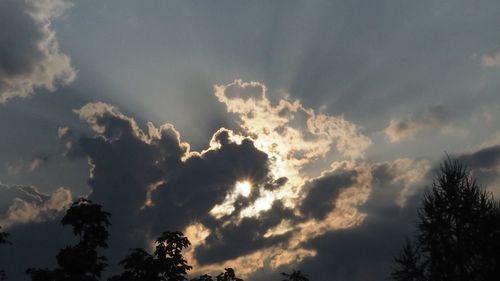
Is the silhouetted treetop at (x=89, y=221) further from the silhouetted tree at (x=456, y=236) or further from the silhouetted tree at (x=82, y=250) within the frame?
the silhouetted tree at (x=456, y=236)

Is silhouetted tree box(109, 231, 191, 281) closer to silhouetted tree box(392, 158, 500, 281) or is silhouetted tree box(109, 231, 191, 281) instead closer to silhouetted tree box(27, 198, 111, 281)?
silhouetted tree box(27, 198, 111, 281)

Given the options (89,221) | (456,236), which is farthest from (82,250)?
(456,236)

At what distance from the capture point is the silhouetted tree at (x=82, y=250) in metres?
20.7

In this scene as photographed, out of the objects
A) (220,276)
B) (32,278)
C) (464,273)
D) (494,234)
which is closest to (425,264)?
(464,273)

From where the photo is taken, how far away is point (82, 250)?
2150 centimetres

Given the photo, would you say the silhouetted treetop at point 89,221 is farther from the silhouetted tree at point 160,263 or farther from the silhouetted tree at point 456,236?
the silhouetted tree at point 456,236

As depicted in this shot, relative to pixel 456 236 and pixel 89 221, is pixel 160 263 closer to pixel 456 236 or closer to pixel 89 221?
pixel 89 221

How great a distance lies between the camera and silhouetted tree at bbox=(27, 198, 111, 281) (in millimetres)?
20719

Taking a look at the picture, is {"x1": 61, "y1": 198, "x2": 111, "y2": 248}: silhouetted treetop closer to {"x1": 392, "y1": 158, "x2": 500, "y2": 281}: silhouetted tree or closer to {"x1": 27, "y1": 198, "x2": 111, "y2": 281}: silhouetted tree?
{"x1": 27, "y1": 198, "x2": 111, "y2": 281}: silhouetted tree

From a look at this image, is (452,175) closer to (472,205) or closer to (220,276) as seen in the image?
(472,205)

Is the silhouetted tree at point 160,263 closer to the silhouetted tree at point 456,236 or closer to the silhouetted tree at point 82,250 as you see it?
the silhouetted tree at point 82,250

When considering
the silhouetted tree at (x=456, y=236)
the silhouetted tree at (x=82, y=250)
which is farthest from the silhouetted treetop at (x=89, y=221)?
the silhouetted tree at (x=456, y=236)

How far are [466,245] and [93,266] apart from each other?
64.7 feet

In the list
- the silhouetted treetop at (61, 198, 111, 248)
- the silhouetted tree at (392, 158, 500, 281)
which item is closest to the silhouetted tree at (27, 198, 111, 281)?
the silhouetted treetop at (61, 198, 111, 248)
